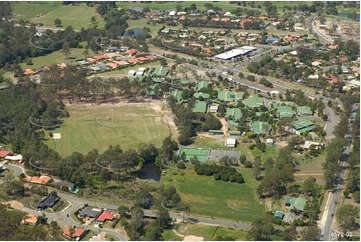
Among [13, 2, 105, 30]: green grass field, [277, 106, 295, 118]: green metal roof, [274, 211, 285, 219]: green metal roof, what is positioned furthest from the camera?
[13, 2, 105, 30]: green grass field

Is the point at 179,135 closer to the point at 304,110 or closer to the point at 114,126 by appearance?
the point at 114,126

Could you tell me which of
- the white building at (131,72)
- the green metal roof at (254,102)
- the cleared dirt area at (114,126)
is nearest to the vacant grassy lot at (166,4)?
the white building at (131,72)

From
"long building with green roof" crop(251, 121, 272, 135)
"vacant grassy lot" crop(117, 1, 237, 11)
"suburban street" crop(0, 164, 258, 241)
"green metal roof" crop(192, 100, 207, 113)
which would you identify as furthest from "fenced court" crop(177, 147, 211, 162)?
"vacant grassy lot" crop(117, 1, 237, 11)

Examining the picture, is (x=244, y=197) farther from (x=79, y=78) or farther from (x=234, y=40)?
(x=234, y=40)

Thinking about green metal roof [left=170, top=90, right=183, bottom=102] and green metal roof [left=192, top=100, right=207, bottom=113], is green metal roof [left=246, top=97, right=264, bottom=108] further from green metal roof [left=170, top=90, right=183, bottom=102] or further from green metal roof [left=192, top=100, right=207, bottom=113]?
green metal roof [left=170, top=90, right=183, bottom=102]

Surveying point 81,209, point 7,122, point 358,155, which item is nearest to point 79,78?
point 7,122

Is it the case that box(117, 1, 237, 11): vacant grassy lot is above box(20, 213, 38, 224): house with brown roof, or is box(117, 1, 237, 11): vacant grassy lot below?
above
